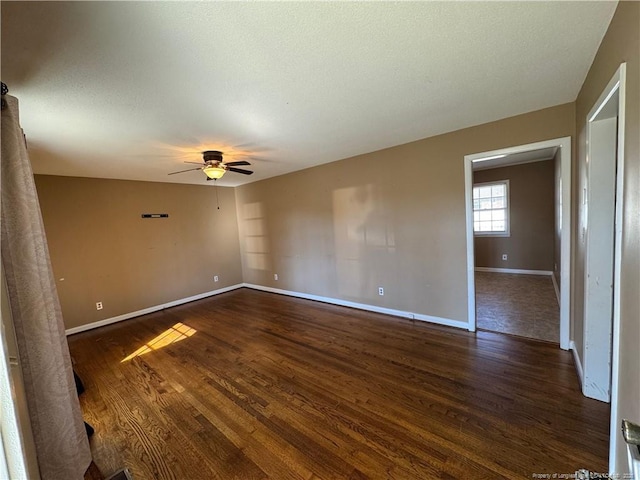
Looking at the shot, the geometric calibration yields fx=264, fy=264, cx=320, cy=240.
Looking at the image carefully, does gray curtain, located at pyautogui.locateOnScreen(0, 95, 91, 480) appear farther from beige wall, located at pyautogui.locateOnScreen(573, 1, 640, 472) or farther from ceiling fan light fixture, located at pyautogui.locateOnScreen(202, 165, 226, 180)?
beige wall, located at pyautogui.locateOnScreen(573, 1, 640, 472)

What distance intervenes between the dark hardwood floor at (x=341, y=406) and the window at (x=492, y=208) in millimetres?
4110

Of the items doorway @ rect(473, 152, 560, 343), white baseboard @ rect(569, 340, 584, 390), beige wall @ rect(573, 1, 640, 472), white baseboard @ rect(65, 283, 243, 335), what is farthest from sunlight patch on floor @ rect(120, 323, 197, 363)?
doorway @ rect(473, 152, 560, 343)

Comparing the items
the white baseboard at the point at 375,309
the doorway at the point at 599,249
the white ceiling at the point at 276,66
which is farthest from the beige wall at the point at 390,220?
the doorway at the point at 599,249

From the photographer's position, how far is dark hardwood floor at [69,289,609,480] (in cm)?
159

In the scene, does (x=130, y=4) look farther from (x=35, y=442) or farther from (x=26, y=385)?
(x=35, y=442)

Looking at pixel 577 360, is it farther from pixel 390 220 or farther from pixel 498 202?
pixel 498 202

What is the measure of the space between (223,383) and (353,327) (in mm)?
1749

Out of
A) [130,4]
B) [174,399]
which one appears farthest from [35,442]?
[130,4]

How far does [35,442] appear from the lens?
119 cm

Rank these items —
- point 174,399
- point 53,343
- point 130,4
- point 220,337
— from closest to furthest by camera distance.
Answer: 1. point 130,4
2. point 53,343
3. point 174,399
4. point 220,337

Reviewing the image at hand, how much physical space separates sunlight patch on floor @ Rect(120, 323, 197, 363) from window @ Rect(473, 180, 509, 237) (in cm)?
612

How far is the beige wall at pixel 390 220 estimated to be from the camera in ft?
10.3

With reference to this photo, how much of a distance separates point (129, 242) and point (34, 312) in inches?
155

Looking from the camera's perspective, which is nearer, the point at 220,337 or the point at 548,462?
the point at 548,462
